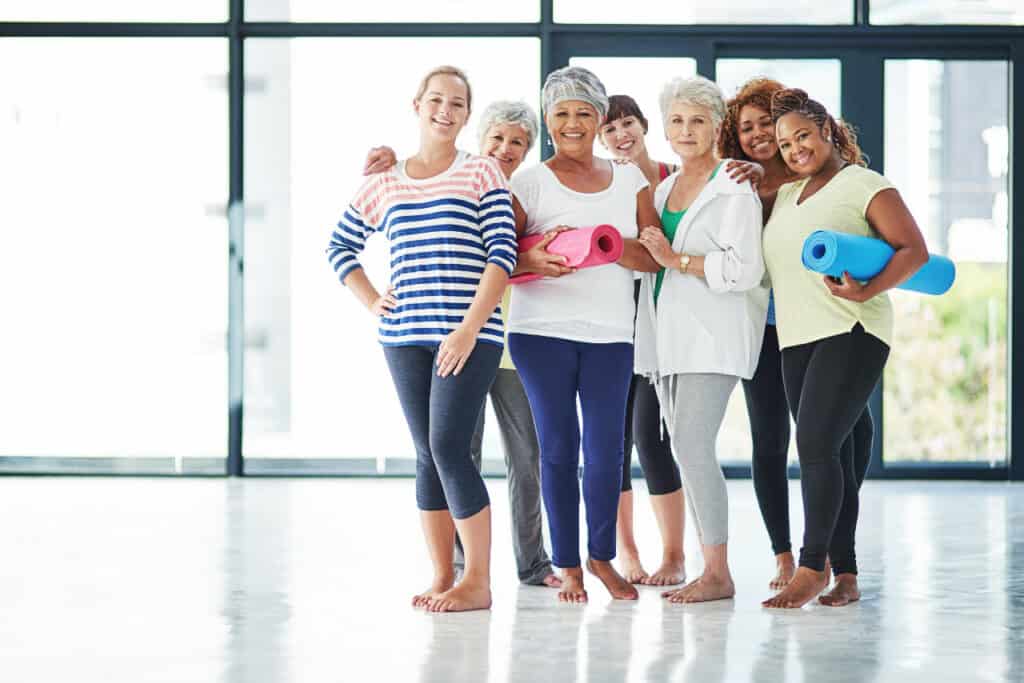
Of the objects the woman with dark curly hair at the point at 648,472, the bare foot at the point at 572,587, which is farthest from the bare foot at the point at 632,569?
the bare foot at the point at 572,587

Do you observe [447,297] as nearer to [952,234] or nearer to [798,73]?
[798,73]

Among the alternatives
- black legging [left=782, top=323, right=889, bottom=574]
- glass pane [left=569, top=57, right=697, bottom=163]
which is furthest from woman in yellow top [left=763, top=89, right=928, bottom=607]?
glass pane [left=569, top=57, right=697, bottom=163]

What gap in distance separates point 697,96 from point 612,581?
3.78ft

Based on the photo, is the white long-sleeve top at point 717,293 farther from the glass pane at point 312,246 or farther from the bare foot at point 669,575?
the glass pane at point 312,246

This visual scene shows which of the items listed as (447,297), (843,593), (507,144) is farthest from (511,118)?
(843,593)

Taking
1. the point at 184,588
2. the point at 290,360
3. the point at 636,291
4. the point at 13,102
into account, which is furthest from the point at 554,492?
the point at 13,102

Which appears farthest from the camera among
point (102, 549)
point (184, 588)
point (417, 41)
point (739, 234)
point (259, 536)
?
point (417, 41)

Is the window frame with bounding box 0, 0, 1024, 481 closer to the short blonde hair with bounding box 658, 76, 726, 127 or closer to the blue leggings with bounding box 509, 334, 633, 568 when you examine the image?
the short blonde hair with bounding box 658, 76, 726, 127

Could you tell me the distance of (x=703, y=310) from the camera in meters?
3.13

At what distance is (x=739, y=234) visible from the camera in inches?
121

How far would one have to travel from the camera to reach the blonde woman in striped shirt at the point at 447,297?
295 centimetres

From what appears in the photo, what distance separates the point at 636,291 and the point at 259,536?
4.88 ft

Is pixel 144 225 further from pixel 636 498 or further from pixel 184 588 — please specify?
pixel 184 588

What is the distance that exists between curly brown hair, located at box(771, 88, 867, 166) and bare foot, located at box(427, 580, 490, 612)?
1.29m
